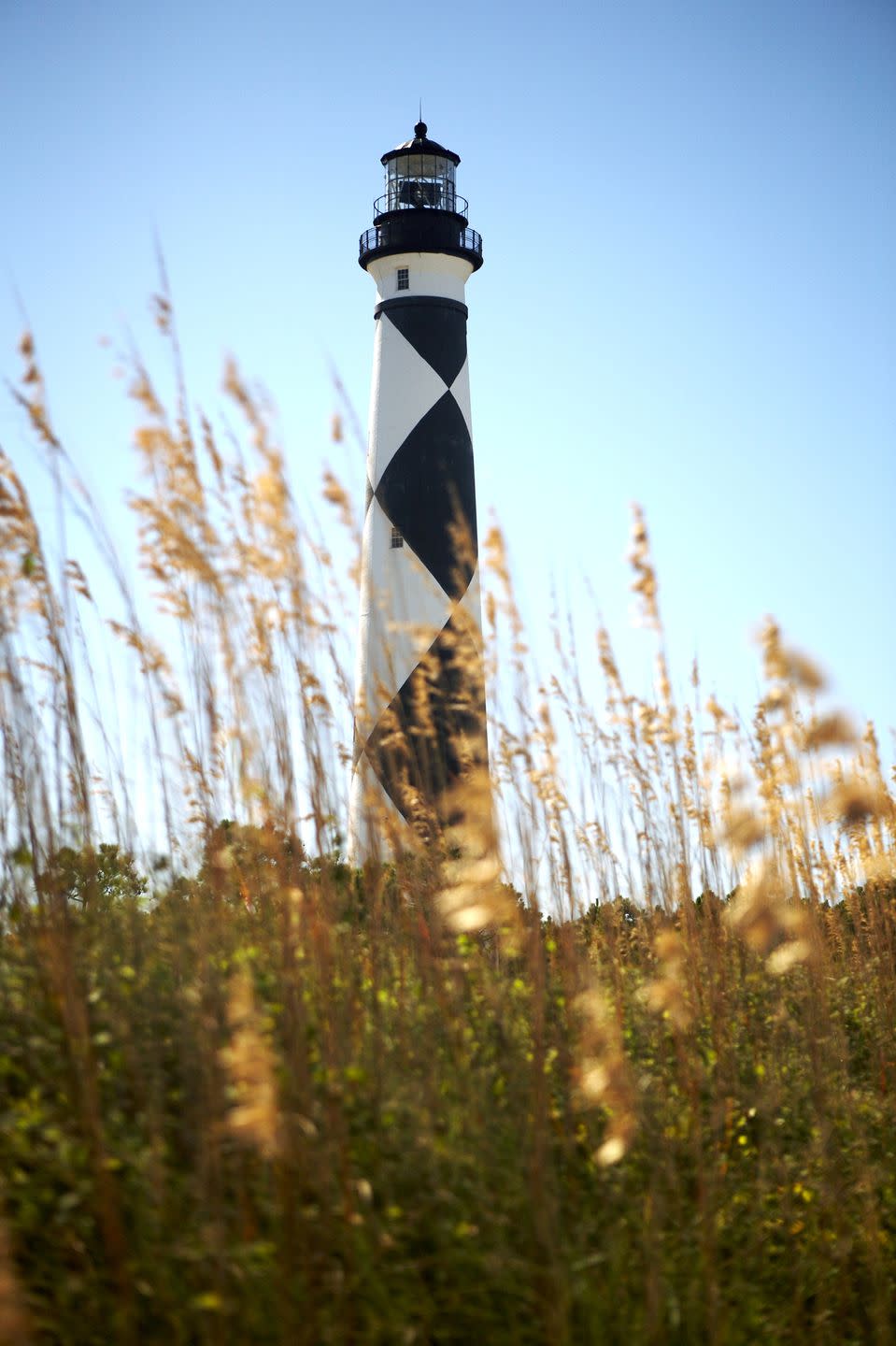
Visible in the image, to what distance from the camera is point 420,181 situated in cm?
1085

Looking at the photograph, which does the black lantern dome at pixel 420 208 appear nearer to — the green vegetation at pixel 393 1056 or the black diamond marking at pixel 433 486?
the black diamond marking at pixel 433 486

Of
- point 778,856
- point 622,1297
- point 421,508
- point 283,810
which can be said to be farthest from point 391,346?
point 622,1297

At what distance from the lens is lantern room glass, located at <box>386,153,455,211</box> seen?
35.3 ft

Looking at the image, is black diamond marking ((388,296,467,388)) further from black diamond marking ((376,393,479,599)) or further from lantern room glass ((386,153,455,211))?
lantern room glass ((386,153,455,211))

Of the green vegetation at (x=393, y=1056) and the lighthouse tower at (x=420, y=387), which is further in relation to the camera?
the lighthouse tower at (x=420, y=387)

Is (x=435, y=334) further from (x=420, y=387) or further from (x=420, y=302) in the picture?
(x=420, y=387)

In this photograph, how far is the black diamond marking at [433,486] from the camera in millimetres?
9570

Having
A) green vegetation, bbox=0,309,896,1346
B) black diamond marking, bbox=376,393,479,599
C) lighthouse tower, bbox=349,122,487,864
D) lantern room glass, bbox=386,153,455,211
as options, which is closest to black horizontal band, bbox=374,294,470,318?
lighthouse tower, bbox=349,122,487,864

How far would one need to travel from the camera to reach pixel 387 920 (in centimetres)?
285

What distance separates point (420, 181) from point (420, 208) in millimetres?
476

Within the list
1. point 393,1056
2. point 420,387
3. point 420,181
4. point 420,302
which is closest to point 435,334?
point 420,302

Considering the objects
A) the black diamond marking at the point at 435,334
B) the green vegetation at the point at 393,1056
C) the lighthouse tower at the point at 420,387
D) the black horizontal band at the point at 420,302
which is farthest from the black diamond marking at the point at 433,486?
the green vegetation at the point at 393,1056

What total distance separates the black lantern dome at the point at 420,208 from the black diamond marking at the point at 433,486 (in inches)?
56.1

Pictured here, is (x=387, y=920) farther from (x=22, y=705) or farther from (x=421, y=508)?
(x=421, y=508)
